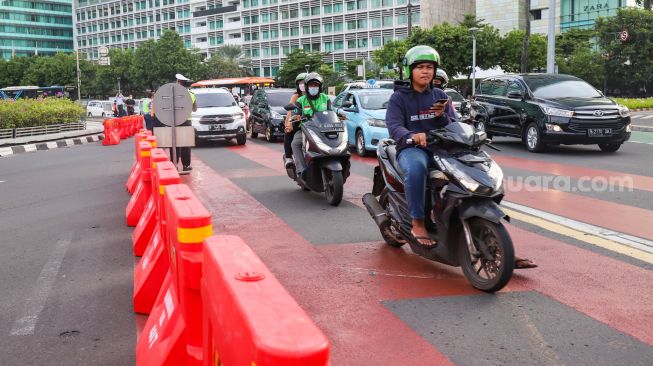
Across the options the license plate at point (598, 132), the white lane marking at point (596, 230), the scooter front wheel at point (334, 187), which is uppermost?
the license plate at point (598, 132)

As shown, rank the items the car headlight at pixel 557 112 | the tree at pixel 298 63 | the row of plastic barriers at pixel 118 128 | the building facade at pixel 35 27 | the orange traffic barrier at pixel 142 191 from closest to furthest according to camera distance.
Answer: the orange traffic barrier at pixel 142 191 < the car headlight at pixel 557 112 < the row of plastic barriers at pixel 118 128 < the tree at pixel 298 63 < the building facade at pixel 35 27

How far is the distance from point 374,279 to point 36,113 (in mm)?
22302

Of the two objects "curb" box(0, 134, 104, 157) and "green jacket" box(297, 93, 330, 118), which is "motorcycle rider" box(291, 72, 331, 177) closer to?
"green jacket" box(297, 93, 330, 118)

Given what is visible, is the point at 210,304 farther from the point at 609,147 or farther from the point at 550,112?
the point at 609,147

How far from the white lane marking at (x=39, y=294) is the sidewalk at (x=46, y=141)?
14665 millimetres

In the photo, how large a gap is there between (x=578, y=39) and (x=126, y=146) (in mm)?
42627

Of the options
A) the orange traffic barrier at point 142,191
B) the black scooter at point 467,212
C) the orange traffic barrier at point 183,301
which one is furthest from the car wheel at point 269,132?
the orange traffic barrier at point 183,301

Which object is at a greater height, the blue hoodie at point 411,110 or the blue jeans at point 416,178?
the blue hoodie at point 411,110

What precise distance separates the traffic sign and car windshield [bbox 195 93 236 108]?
30.6 ft

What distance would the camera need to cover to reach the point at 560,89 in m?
14.5

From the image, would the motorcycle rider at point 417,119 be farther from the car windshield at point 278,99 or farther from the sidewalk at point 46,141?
the sidewalk at point 46,141

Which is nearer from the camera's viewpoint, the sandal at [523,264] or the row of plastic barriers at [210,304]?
the row of plastic barriers at [210,304]

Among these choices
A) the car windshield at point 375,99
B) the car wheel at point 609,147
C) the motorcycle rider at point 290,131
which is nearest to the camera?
the motorcycle rider at point 290,131

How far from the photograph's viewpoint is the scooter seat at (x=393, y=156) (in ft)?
18.0
